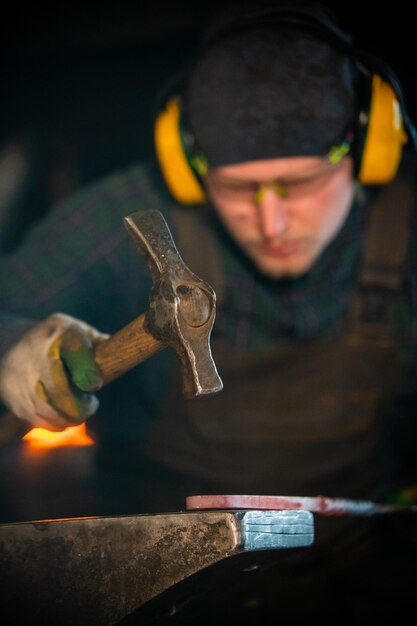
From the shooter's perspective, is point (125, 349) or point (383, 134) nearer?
point (125, 349)

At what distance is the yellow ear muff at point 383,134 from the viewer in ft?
5.42

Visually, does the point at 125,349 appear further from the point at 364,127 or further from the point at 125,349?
the point at 364,127

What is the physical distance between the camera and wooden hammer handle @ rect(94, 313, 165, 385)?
1183mm

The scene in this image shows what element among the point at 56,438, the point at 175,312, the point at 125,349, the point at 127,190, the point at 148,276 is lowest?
the point at 56,438

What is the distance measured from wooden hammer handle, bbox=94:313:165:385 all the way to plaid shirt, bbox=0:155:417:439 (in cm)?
73

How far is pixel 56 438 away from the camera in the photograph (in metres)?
1.94

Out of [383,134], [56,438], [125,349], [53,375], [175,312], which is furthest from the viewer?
[56,438]

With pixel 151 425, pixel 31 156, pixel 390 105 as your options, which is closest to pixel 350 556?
pixel 151 425

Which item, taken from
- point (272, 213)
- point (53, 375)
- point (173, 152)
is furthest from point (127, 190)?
point (53, 375)

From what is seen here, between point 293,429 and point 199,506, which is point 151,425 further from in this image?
point 199,506

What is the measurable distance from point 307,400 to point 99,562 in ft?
3.93

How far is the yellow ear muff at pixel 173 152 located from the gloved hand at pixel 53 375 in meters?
0.55

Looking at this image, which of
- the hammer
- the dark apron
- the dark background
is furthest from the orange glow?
the dark background

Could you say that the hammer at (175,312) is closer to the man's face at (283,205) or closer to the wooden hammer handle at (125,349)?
the wooden hammer handle at (125,349)
